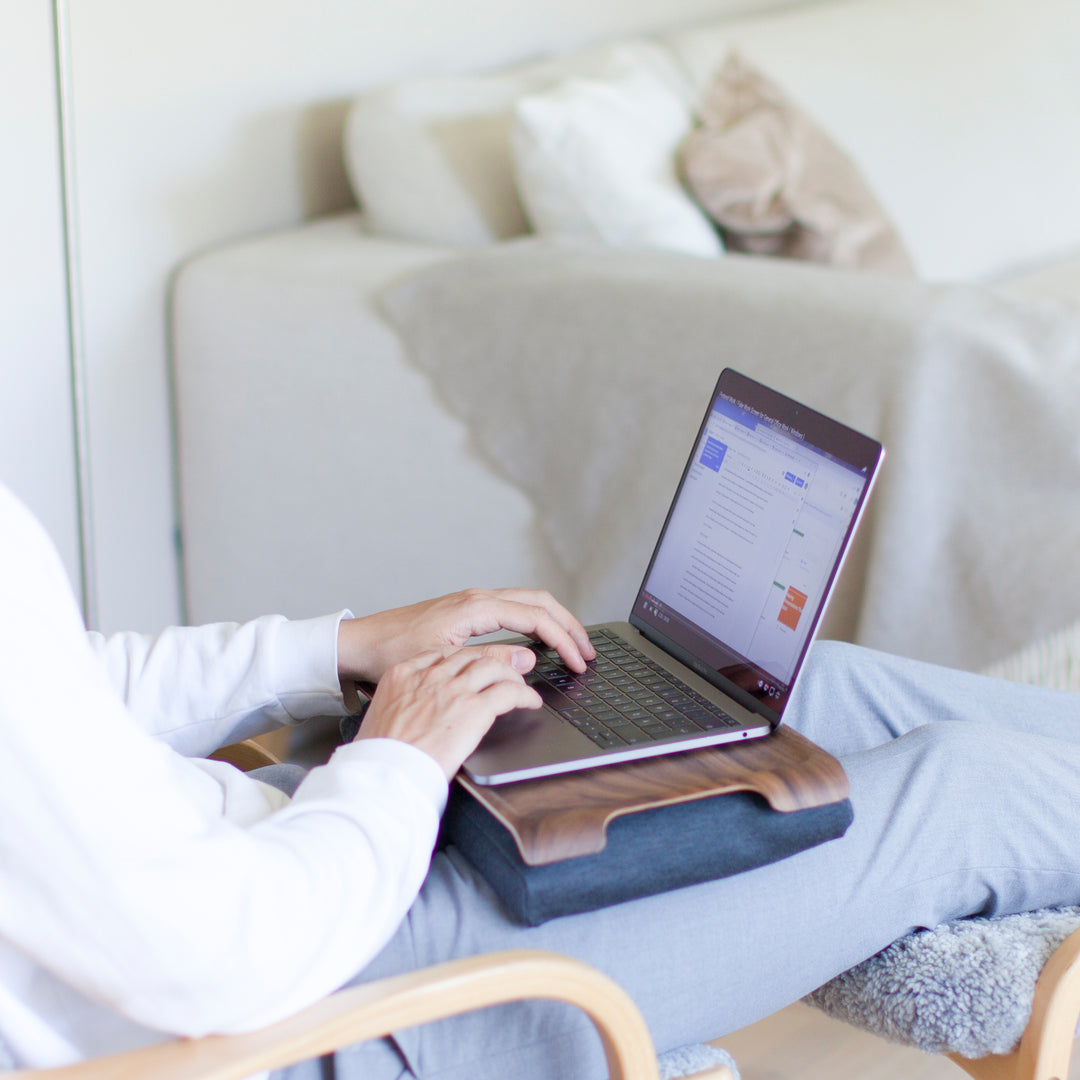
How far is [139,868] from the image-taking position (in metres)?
0.68

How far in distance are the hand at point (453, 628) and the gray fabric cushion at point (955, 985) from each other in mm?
313

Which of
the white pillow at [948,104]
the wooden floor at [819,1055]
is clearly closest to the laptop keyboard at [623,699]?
the wooden floor at [819,1055]

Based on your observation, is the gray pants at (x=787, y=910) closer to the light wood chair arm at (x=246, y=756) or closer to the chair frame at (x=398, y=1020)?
the chair frame at (x=398, y=1020)

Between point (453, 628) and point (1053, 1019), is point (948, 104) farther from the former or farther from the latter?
point (1053, 1019)

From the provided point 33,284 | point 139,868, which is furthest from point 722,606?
point 33,284

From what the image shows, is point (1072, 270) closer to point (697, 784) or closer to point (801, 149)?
point (801, 149)

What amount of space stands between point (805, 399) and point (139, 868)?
45.1 inches

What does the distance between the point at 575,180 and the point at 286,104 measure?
565 millimetres

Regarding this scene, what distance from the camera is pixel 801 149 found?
210cm

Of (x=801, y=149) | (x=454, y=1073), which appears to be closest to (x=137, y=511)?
(x=801, y=149)

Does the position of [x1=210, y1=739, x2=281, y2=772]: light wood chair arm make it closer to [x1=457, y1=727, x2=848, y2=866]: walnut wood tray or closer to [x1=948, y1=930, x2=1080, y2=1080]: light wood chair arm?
Result: [x1=457, y1=727, x2=848, y2=866]: walnut wood tray

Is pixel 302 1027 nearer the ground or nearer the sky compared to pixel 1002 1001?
nearer the sky

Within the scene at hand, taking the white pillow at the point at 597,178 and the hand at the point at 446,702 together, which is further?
the white pillow at the point at 597,178

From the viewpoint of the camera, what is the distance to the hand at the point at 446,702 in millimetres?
856
